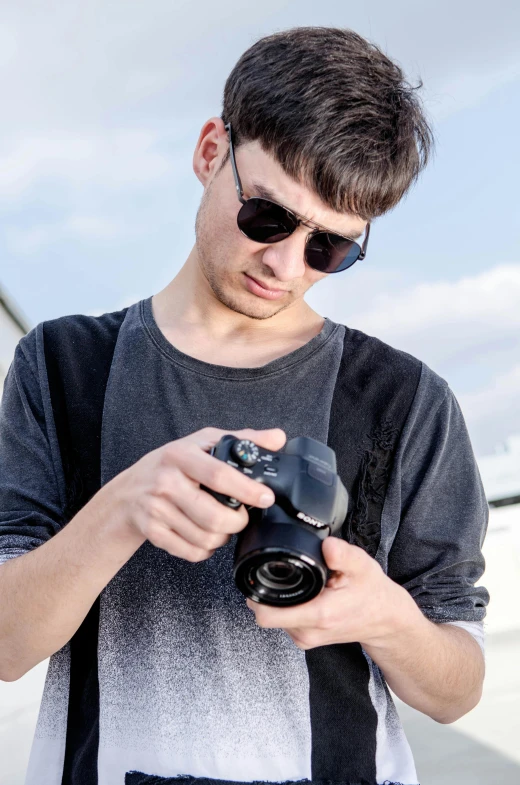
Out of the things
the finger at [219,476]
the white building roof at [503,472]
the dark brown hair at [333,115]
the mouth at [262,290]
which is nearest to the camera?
the finger at [219,476]

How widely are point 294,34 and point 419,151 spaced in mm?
331

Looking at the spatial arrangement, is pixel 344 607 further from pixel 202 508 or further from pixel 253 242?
pixel 253 242

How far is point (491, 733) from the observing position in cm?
355

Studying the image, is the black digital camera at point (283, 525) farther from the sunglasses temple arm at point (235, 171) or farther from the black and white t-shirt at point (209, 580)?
the sunglasses temple arm at point (235, 171)

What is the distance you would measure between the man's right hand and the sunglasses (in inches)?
21.8

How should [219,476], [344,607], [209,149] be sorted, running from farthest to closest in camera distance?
[209,149], [344,607], [219,476]

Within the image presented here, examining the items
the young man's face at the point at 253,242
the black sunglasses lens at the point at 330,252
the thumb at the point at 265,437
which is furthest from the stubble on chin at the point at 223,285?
the thumb at the point at 265,437

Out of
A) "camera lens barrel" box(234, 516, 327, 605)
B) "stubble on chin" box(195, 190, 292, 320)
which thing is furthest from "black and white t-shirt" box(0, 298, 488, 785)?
"camera lens barrel" box(234, 516, 327, 605)

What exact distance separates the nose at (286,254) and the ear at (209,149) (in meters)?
Result: 0.24

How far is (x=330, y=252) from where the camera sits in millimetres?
1621

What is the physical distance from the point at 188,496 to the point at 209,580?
16.8 inches

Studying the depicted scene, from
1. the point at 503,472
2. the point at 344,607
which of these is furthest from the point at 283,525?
the point at 503,472

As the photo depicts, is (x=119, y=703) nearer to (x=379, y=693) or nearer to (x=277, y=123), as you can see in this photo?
(x=379, y=693)

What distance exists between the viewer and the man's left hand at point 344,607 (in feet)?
3.66
